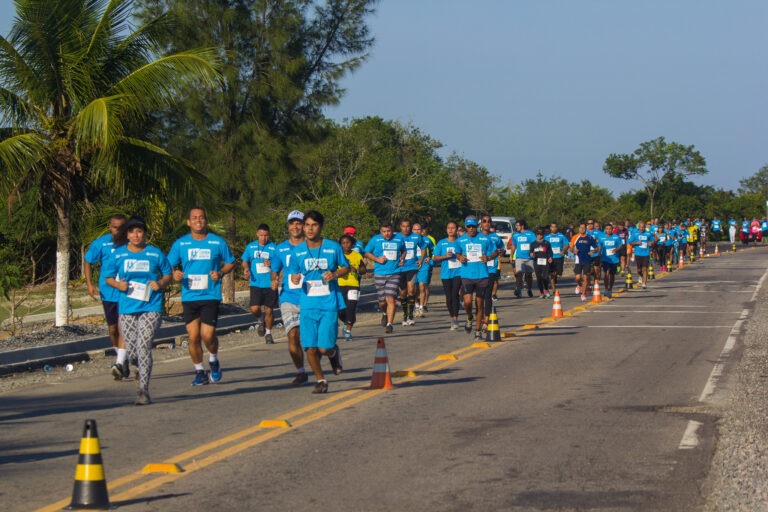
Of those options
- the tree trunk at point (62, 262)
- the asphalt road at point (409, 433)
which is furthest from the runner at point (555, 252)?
the tree trunk at point (62, 262)

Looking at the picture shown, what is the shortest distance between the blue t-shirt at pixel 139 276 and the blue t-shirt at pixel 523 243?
1673 cm

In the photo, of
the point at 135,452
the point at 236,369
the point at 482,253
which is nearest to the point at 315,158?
the point at 482,253

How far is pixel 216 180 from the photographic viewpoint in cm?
2392

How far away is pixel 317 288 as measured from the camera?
10047mm

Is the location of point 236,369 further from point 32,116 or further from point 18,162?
point 32,116

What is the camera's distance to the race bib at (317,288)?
10.0m

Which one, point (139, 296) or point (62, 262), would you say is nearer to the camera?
point (139, 296)

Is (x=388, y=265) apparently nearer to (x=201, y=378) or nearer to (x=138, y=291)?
(x=201, y=378)

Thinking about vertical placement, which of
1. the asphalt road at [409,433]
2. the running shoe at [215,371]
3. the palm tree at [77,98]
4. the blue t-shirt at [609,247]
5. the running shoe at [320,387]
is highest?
the palm tree at [77,98]

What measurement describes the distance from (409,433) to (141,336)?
3.42 metres

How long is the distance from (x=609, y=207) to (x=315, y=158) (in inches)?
1866

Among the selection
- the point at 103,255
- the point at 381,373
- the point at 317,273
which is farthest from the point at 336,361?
the point at 103,255

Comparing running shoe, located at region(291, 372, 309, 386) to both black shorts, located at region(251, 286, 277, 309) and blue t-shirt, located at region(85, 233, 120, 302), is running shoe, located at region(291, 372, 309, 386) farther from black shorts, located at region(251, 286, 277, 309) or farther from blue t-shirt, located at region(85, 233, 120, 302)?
black shorts, located at region(251, 286, 277, 309)

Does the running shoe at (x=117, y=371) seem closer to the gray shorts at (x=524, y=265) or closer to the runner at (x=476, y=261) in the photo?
the runner at (x=476, y=261)
